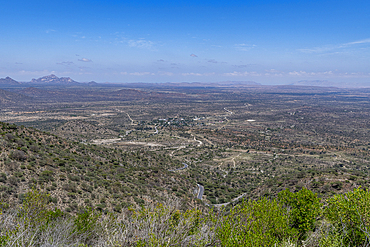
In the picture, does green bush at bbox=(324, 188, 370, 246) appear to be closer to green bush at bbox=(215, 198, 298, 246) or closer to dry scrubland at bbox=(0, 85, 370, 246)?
dry scrubland at bbox=(0, 85, 370, 246)

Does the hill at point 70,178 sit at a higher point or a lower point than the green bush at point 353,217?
lower

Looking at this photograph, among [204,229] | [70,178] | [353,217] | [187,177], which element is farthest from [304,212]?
[187,177]

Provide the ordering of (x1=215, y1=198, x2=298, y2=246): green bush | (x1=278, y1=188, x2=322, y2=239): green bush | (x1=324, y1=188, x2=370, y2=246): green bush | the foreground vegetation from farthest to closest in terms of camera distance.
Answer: (x1=278, y1=188, x2=322, y2=239): green bush
(x1=324, y1=188, x2=370, y2=246): green bush
the foreground vegetation
(x1=215, y1=198, x2=298, y2=246): green bush

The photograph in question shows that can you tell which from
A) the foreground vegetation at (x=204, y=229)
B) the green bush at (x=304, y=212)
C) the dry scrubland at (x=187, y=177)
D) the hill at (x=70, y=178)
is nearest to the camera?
the foreground vegetation at (x=204, y=229)

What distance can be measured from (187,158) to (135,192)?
4169cm

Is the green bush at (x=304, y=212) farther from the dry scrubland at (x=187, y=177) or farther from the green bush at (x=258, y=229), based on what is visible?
the green bush at (x=258, y=229)

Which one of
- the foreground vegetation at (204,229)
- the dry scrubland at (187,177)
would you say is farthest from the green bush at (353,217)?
the dry scrubland at (187,177)

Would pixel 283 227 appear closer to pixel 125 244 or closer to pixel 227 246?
pixel 227 246

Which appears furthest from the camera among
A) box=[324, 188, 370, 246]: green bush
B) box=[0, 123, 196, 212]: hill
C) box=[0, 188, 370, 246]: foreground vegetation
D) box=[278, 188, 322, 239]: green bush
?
box=[0, 123, 196, 212]: hill

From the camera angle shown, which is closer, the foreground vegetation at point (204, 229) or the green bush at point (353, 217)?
the foreground vegetation at point (204, 229)

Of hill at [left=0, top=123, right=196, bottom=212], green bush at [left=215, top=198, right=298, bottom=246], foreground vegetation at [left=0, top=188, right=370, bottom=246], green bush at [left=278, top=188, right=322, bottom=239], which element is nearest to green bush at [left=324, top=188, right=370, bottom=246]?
foreground vegetation at [left=0, top=188, right=370, bottom=246]

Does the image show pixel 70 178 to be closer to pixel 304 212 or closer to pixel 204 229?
pixel 204 229

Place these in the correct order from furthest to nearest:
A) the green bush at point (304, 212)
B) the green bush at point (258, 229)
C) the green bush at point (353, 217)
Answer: the green bush at point (304, 212), the green bush at point (353, 217), the green bush at point (258, 229)

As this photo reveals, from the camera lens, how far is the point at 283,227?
12.4 m
